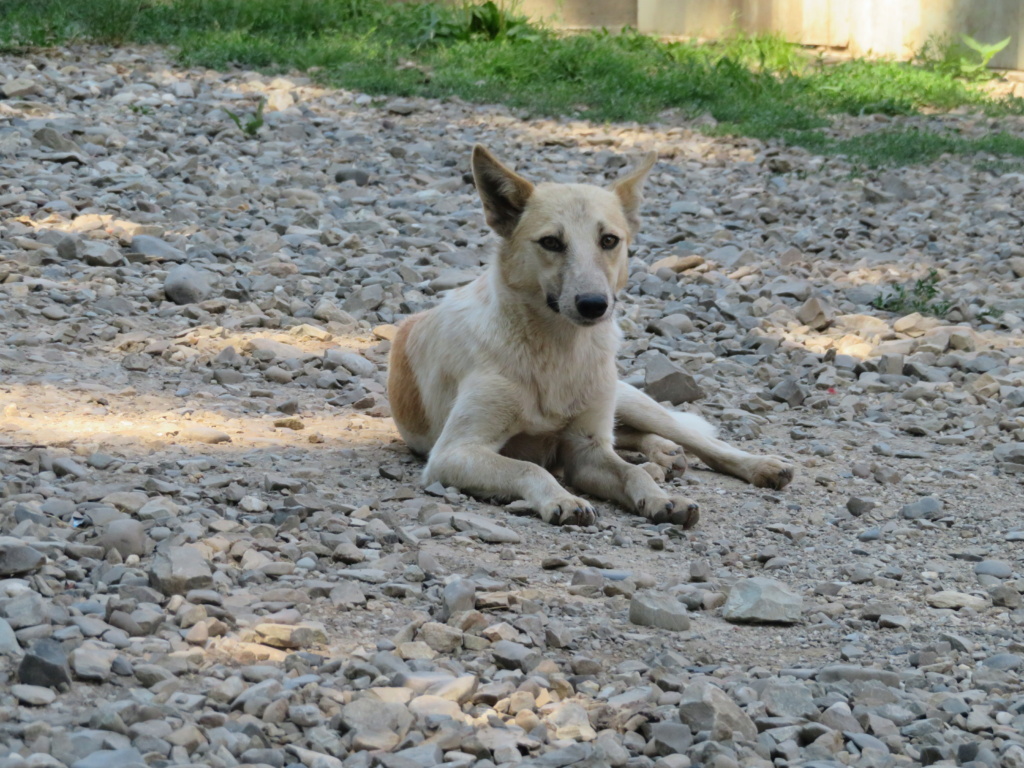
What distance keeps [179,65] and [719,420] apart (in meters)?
7.71

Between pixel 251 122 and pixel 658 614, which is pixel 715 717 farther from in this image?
pixel 251 122

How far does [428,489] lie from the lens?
4695 millimetres

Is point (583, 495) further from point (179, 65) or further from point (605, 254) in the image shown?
point (179, 65)

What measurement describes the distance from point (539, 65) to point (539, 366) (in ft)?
27.4

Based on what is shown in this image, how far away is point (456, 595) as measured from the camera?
3344 mm

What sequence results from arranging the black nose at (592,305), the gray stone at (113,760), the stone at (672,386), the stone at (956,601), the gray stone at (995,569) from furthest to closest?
the stone at (672,386) → the black nose at (592,305) → the gray stone at (995,569) → the stone at (956,601) → the gray stone at (113,760)

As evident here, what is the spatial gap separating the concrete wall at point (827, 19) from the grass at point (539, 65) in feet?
1.43

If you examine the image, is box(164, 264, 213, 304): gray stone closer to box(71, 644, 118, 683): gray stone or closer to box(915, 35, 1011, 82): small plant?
box(71, 644, 118, 683): gray stone

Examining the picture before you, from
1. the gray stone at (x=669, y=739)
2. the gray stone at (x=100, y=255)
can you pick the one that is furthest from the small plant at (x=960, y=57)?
the gray stone at (x=669, y=739)

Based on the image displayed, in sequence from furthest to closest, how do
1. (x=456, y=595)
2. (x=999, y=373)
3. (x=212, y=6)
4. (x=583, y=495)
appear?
(x=212, y=6), (x=999, y=373), (x=583, y=495), (x=456, y=595)

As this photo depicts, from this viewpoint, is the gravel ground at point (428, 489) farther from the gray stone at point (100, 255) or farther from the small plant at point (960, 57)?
the small plant at point (960, 57)

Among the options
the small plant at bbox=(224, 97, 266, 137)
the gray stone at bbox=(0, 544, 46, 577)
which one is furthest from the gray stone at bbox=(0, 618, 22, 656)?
the small plant at bbox=(224, 97, 266, 137)

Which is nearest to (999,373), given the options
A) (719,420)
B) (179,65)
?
(719,420)

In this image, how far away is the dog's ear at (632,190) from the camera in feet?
17.5
